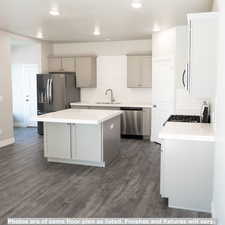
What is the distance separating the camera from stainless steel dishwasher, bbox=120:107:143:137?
23.4ft

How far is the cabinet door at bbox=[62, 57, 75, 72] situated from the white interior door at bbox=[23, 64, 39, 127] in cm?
115

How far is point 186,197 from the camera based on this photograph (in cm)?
318

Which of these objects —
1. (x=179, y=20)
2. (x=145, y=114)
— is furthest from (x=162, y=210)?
(x=145, y=114)

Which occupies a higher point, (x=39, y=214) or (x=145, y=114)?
(x=145, y=114)

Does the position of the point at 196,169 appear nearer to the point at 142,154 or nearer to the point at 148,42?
the point at 142,154

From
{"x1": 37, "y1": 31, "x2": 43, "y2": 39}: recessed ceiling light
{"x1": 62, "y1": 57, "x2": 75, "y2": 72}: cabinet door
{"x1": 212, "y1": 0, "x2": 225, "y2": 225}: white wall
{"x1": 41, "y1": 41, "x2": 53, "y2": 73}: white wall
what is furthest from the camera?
{"x1": 41, "y1": 41, "x2": 53, "y2": 73}: white wall

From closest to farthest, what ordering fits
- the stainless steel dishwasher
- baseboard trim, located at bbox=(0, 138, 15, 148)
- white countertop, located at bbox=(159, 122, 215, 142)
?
white countertop, located at bbox=(159, 122, 215, 142), baseboard trim, located at bbox=(0, 138, 15, 148), the stainless steel dishwasher

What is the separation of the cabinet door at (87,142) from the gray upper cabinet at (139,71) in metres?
2.96

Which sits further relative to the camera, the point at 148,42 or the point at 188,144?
the point at 148,42

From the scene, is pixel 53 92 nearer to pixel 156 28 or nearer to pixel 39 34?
pixel 39 34

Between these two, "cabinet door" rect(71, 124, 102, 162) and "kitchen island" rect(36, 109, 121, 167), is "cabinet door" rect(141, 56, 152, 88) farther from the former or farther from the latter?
"cabinet door" rect(71, 124, 102, 162)

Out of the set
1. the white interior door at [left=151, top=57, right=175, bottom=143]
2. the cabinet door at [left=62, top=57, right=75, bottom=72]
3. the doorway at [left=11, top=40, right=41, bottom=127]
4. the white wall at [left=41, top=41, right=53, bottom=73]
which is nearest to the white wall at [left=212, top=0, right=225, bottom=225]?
the white interior door at [left=151, top=57, right=175, bottom=143]

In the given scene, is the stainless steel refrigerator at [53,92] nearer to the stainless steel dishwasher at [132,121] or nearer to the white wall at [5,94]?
the white wall at [5,94]

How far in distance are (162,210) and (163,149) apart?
27.4 inches
